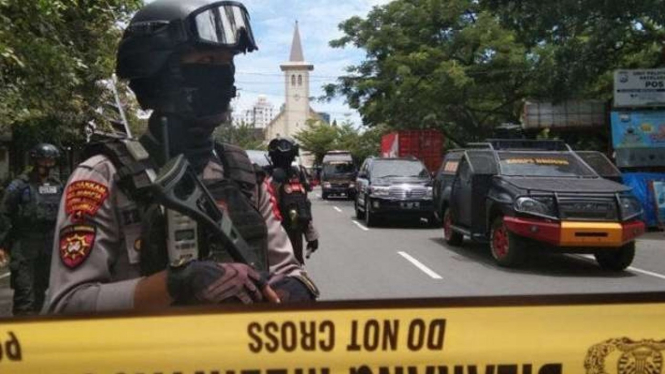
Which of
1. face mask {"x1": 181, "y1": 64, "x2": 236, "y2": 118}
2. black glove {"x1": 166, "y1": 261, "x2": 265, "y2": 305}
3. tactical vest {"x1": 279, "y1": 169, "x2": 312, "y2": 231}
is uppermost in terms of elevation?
face mask {"x1": 181, "y1": 64, "x2": 236, "y2": 118}

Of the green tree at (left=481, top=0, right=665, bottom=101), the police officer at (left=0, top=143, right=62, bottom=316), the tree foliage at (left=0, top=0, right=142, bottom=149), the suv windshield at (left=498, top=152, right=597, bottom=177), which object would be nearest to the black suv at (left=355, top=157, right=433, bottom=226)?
the green tree at (left=481, top=0, right=665, bottom=101)

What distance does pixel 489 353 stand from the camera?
151 cm

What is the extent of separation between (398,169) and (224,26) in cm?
1535

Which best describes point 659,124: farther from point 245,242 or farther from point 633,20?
point 245,242

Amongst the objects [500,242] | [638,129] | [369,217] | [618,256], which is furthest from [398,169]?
[618,256]

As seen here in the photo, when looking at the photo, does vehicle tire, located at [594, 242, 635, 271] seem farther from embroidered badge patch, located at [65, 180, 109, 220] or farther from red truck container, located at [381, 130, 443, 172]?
red truck container, located at [381, 130, 443, 172]

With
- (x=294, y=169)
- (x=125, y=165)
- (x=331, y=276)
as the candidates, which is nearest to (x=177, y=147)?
(x=125, y=165)

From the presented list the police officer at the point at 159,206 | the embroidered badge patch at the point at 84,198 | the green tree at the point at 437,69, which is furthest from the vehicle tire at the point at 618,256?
the green tree at the point at 437,69

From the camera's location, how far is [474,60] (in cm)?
2538

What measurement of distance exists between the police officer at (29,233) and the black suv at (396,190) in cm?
1088

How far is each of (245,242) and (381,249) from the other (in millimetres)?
10538

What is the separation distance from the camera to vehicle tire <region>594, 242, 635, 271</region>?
9.40 m

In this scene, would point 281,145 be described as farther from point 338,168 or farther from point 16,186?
point 338,168

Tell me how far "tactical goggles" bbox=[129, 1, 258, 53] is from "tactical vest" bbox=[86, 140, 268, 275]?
310mm
